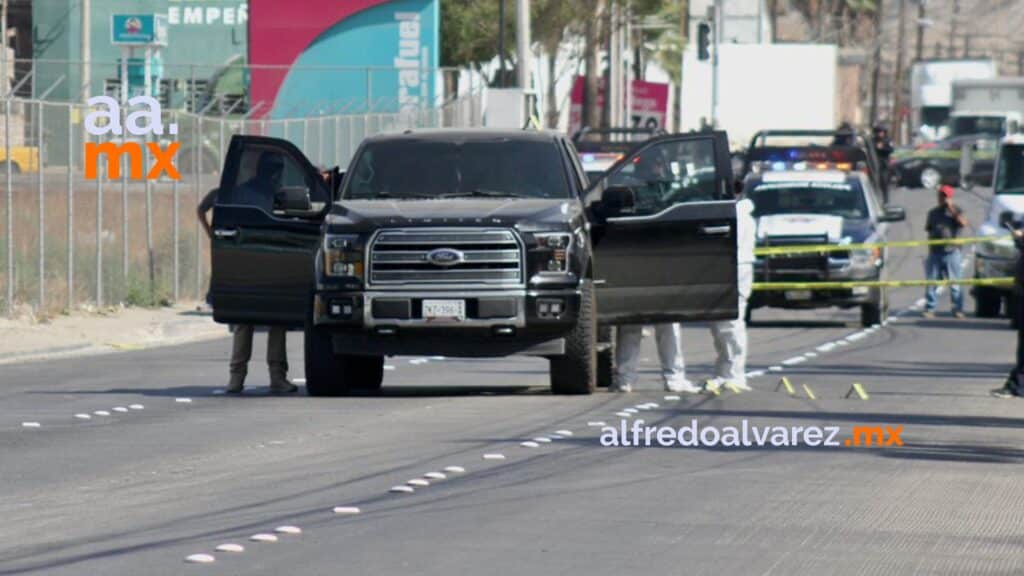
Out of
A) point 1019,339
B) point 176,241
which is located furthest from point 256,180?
point 176,241

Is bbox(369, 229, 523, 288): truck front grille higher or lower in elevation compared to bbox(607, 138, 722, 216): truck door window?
lower

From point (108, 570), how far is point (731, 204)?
925 centimetres

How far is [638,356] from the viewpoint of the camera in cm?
1845

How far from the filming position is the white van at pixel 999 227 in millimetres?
31750

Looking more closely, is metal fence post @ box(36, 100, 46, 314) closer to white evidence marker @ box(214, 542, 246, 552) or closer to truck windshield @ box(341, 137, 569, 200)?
truck windshield @ box(341, 137, 569, 200)

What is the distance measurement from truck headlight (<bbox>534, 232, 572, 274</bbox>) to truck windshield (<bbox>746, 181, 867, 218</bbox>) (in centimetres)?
1401

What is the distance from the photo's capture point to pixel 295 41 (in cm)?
5409

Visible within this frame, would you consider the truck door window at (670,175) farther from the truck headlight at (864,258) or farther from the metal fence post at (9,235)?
the truck headlight at (864,258)

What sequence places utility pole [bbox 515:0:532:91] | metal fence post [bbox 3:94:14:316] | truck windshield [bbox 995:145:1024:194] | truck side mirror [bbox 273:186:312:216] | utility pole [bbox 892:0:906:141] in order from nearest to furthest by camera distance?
truck side mirror [bbox 273:186:312:216] → metal fence post [bbox 3:94:14:316] → truck windshield [bbox 995:145:1024:194] → utility pole [bbox 515:0:532:91] → utility pole [bbox 892:0:906:141]

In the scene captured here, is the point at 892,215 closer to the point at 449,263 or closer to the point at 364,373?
the point at 364,373

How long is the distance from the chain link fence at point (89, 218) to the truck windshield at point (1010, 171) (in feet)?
32.1

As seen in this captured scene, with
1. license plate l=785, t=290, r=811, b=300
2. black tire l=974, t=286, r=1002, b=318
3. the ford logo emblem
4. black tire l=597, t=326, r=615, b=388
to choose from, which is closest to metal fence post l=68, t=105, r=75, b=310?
license plate l=785, t=290, r=811, b=300

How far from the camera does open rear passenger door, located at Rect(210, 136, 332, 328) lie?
17.7 metres

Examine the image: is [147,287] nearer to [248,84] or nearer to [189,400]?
[189,400]
